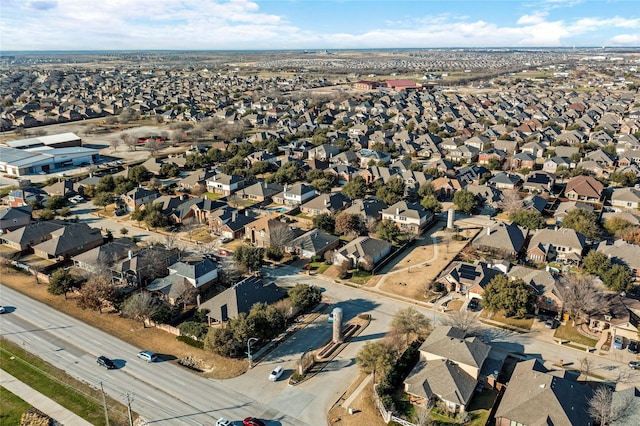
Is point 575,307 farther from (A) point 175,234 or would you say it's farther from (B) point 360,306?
(A) point 175,234

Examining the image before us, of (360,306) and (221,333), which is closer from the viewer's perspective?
(221,333)

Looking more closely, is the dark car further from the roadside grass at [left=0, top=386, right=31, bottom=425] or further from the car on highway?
the car on highway

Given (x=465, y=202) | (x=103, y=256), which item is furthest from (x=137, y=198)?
(x=465, y=202)

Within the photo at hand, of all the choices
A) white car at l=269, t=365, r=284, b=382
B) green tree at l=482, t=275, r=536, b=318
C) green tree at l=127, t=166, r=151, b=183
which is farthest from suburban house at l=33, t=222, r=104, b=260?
green tree at l=482, t=275, r=536, b=318

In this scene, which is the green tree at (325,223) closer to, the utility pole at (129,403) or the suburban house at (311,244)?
the suburban house at (311,244)

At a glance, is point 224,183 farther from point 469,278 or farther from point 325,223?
point 469,278

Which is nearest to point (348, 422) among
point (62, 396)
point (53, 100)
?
point (62, 396)

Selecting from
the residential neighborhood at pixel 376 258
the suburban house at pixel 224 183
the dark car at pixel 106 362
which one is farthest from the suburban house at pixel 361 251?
the suburban house at pixel 224 183
